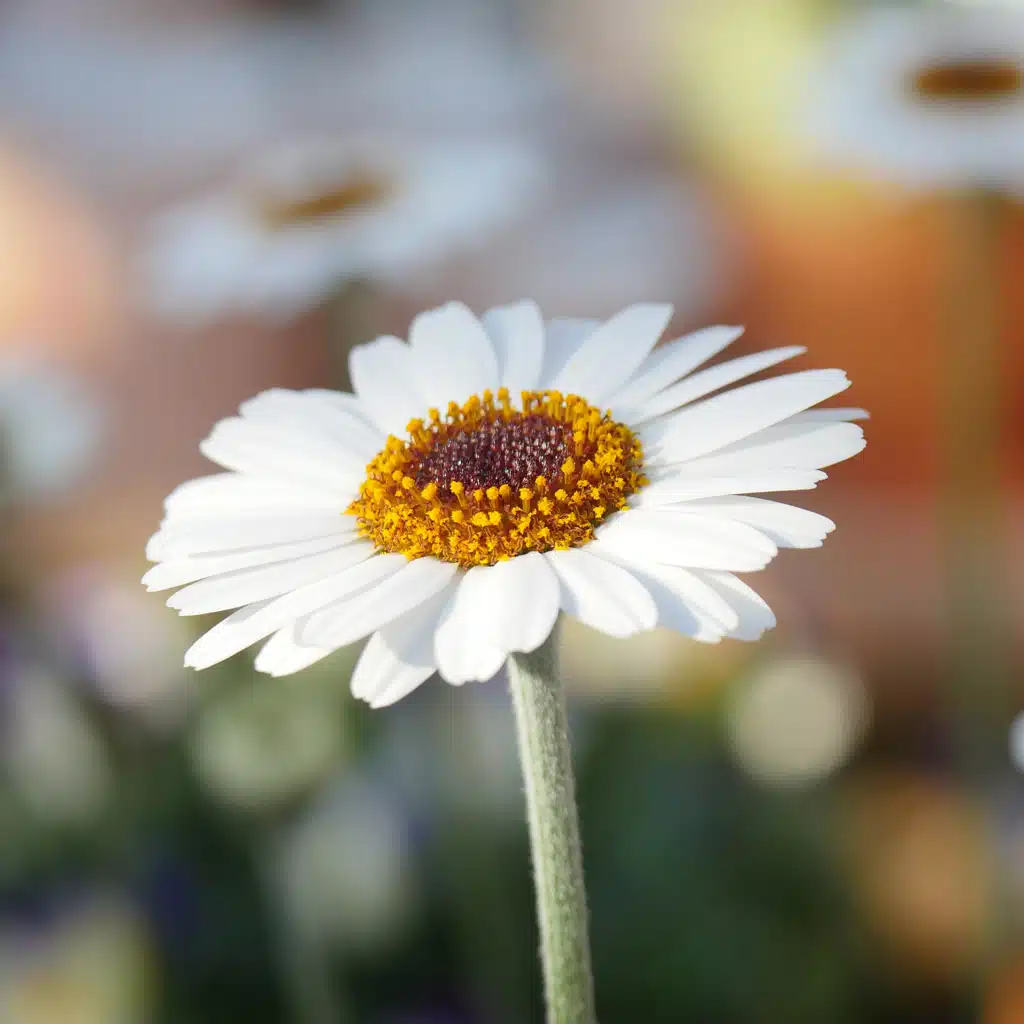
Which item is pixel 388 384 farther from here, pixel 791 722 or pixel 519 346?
pixel 791 722

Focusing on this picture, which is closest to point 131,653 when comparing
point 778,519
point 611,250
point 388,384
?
point 388,384

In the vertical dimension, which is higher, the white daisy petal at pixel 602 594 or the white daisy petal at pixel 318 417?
the white daisy petal at pixel 318 417

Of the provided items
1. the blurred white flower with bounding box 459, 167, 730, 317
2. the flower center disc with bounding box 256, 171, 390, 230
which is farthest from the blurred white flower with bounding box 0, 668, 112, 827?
the blurred white flower with bounding box 459, 167, 730, 317

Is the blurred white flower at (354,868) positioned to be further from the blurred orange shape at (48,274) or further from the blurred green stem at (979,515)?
the blurred orange shape at (48,274)

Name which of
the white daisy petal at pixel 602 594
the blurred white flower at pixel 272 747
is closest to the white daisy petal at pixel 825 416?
the white daisy petal at pixel 602 594

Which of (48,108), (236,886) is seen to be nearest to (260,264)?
(236,886)

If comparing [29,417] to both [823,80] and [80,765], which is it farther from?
[823,80]

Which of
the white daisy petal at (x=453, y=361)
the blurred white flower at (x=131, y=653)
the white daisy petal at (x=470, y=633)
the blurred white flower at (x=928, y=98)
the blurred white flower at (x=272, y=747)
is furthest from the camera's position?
the blurred white flower at (x=131, y=653)
